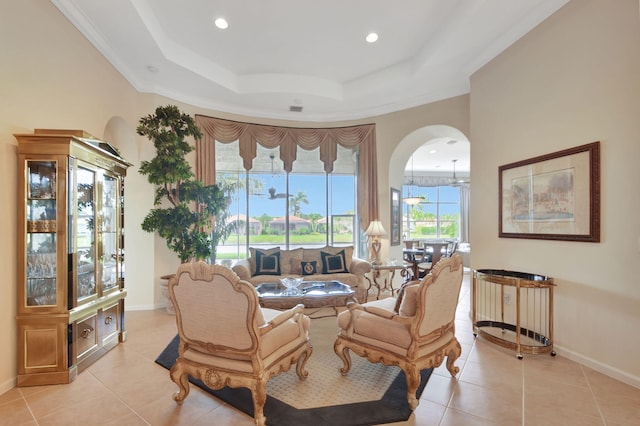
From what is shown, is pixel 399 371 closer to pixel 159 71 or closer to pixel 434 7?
pixel 434 7

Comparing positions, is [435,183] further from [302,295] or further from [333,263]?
[302,295]

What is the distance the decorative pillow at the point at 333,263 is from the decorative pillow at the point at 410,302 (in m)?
3.13

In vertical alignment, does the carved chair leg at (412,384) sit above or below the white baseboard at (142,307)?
above

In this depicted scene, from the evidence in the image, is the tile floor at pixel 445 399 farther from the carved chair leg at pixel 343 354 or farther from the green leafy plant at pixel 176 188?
the green leafy plant at pixel 176 188

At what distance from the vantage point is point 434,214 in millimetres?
12117

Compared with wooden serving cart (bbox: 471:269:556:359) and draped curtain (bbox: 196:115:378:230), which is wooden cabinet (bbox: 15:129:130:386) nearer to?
draped curtain (bbox: 196:115:378:230)

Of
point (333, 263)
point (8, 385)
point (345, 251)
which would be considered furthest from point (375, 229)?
point (8, 385)

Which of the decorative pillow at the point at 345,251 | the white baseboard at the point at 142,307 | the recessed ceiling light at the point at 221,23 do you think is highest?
the recessed ceiling light at the point at 221,23

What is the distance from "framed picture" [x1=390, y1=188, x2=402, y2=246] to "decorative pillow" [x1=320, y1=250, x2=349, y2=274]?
1189mm

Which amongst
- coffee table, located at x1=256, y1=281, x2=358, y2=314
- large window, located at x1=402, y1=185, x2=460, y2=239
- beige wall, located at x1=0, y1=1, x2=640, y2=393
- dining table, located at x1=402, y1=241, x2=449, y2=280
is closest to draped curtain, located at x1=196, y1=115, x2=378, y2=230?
beige wall, located at x1=0, y1=1, x2=640, y2=393

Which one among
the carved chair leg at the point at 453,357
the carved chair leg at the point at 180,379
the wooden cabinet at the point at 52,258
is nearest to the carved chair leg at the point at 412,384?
the carved chair leg at the point at 453,357

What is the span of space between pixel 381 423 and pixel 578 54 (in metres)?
3.81

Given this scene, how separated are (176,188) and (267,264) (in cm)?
196

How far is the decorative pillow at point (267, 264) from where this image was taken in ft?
18.4
